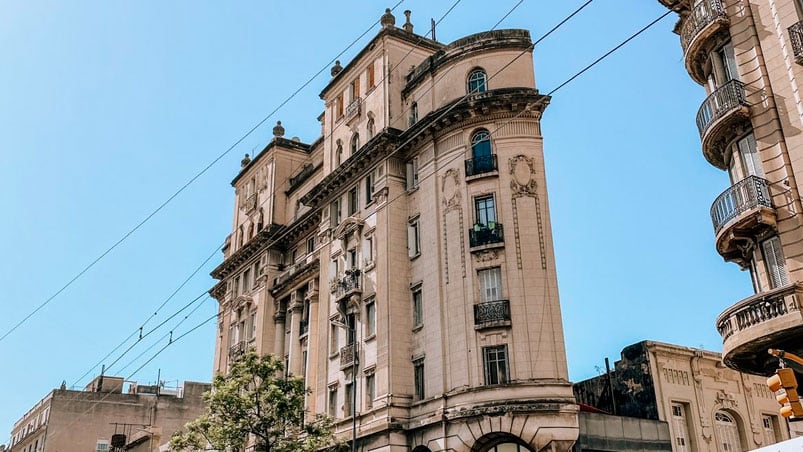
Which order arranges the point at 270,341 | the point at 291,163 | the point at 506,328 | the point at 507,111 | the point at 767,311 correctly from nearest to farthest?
1. the point at 767,311
2. the point at 506,328
3. the point at 507,111
4. the point at 270,341
5. the point at 291,163

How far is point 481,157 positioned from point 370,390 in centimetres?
1157

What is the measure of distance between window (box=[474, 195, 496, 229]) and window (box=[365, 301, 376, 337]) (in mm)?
6650

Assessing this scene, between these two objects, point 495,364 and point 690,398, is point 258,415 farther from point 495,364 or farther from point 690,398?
point 690,398

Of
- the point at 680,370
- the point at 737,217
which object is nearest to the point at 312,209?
the point at 680,370

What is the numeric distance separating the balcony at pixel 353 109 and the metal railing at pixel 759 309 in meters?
25.7

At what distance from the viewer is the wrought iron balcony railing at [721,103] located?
72.1 ft

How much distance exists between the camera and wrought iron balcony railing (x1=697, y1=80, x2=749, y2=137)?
72.1ft

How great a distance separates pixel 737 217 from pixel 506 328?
41.5 ft

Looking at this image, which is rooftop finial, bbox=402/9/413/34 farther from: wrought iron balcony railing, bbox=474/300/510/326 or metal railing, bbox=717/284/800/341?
metal railing, bbox=717/284/800/341

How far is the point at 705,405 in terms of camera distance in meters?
38.8

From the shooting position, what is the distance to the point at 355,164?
133 feet

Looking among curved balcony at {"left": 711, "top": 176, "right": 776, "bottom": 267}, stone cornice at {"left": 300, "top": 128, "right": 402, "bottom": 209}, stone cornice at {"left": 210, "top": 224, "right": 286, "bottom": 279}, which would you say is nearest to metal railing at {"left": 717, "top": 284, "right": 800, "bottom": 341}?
curved balcony at {"left": 711, "top": 176, "right": 776, "bottom": 267}

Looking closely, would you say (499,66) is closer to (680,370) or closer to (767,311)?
(680,370)

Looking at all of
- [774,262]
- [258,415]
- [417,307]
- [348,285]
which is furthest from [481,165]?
[774,262]
